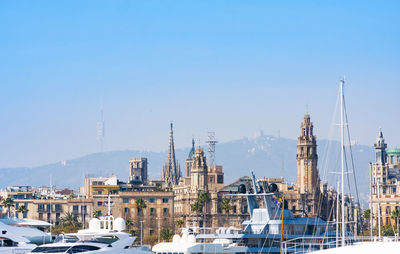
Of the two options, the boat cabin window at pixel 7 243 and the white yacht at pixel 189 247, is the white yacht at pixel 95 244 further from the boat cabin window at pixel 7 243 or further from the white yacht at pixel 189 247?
the boat cabin window at pixel 7 243

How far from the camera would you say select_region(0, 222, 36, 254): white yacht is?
7476cm

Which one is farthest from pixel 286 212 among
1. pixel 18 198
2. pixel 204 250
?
pixel 18 198

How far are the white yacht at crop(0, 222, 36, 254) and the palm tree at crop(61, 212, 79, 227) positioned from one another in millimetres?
84320

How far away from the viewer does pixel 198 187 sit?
185 m

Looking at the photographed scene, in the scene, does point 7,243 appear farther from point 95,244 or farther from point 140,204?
point 140,204

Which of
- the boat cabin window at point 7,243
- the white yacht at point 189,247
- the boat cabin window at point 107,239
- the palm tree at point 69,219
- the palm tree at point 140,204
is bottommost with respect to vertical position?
the palm tree at point 69,219

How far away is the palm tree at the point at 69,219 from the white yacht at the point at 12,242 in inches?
3320

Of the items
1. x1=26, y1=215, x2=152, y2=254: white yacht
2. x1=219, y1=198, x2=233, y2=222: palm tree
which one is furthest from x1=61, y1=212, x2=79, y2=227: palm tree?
x1=26, y1=215, x2=152, y2=254: white yacht

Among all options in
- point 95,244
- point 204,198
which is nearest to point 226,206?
point 204,198

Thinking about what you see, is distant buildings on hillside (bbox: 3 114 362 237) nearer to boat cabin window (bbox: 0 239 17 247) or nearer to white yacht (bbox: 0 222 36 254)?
white yacht (bbox: 0 222 36 254)

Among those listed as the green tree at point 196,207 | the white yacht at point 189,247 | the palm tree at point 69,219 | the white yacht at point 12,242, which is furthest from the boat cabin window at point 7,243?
the green tree at point 196,207

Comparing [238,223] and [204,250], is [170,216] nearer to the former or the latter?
[238,223]

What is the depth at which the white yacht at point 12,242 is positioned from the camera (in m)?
74.8

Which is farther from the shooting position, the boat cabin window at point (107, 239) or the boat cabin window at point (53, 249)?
the boat cabin window at point (107, 239)
